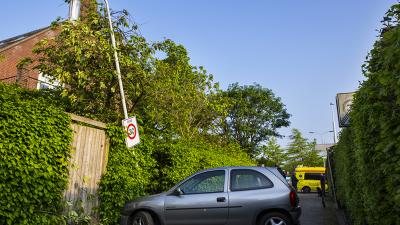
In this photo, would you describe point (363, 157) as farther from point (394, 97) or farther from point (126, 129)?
point (126, 129)

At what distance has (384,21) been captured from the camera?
16.4ft

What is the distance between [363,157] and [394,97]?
1829 millimetres

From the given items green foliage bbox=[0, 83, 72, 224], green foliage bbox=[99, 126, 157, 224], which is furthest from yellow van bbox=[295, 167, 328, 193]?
green foliage bbox=[0, 83, 72, 224]

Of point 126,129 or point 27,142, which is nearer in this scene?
point 27,142

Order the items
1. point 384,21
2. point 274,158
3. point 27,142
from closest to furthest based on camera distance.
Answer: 1. point 384,21
2. point 27,142
3. point 274,158

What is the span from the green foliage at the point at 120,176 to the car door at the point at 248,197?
2.63m

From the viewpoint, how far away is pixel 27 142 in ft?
20.4

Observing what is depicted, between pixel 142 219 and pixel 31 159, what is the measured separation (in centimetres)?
287

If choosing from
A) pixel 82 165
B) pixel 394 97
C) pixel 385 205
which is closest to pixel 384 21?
pixel 394 97

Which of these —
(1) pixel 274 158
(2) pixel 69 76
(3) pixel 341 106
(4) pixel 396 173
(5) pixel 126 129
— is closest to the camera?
(4) pixel 396 173

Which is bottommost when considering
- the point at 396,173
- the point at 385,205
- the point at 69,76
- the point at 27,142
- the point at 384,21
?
the point at 385,205

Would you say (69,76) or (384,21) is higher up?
(69,76)

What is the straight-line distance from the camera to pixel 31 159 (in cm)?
625

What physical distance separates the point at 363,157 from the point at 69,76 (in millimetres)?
7919
